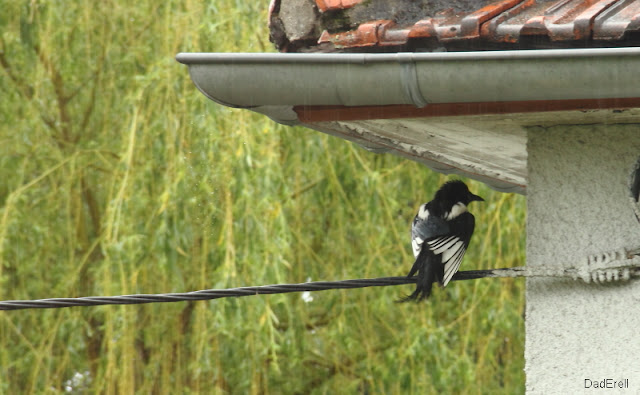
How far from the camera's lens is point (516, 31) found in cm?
241

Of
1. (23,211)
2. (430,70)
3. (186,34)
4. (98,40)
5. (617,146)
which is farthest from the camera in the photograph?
(98,40)

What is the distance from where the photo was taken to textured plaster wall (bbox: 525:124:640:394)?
278 cm

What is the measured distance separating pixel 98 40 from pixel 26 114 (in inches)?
23.8

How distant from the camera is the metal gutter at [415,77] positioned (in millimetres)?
2227

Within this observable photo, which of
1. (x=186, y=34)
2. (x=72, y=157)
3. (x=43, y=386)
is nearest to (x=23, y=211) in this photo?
(x=72, y=157)

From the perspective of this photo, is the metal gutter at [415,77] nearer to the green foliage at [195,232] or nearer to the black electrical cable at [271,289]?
the black electrical cable at [271,289]

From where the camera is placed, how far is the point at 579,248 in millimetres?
2912

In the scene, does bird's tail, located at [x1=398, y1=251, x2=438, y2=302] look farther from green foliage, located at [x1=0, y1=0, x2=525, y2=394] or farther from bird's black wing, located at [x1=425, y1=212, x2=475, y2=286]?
green foliage, located at [x1=0, y1=0, x2=525, y2=394]

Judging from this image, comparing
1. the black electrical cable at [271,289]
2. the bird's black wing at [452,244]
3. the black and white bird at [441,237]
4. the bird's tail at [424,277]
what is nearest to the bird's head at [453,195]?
the black and white bird at [441,237]

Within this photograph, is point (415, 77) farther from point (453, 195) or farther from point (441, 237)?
point (453, 195)

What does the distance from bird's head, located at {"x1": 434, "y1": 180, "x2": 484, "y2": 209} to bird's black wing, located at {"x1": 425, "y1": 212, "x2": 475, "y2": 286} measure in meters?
0.20

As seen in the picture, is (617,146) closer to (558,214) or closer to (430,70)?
(558,214)

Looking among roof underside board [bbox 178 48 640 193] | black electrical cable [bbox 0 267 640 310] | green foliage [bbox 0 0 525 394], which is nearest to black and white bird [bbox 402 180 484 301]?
black electrical cable [bbox 0 267 640 310]

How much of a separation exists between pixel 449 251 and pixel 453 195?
2.32 ft
